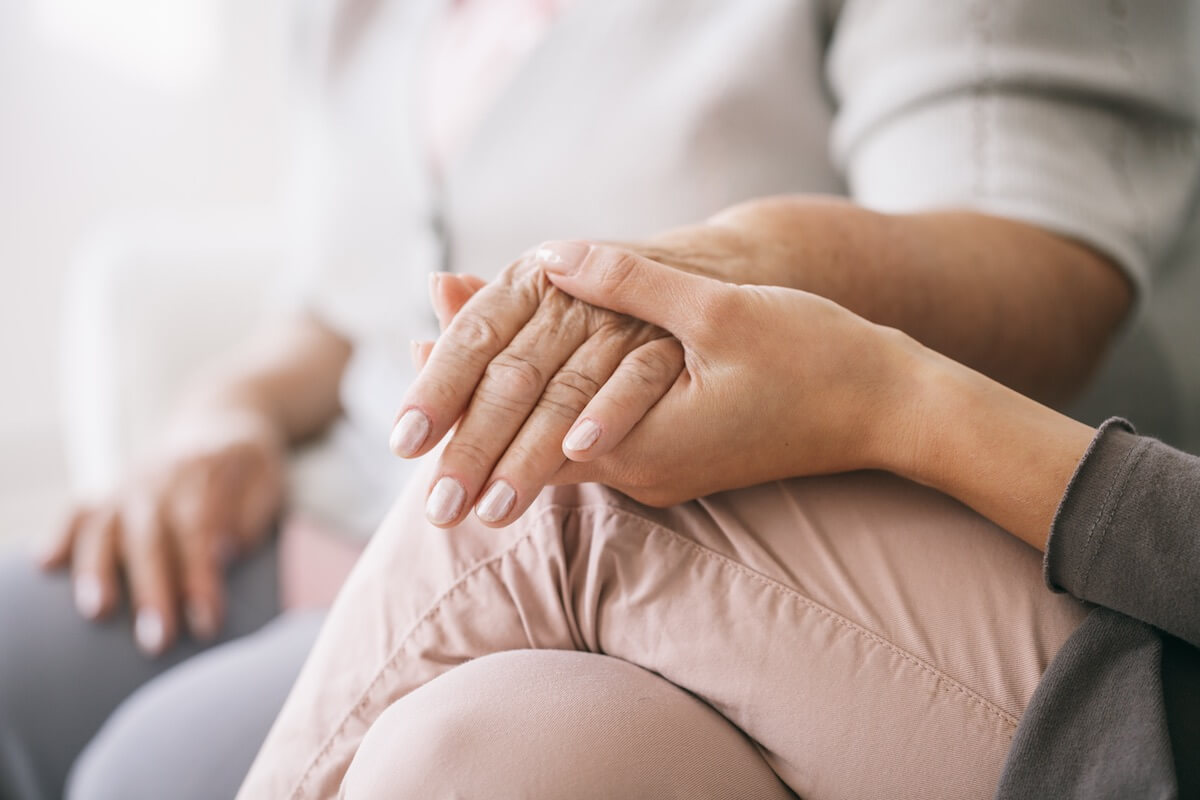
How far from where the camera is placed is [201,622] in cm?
91

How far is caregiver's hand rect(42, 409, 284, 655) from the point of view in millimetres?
900

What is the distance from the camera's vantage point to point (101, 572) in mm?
906

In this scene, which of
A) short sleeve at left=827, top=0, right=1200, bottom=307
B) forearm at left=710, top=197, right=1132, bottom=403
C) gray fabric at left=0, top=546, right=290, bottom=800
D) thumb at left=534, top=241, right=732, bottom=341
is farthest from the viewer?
gray fabric at left=0, top=546, right=290, bottom=800

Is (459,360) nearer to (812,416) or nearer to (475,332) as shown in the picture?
(475,332)

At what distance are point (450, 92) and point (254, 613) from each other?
1.89 feet

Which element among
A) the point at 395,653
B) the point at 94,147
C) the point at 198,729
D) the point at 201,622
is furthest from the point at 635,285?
the point at 94,147

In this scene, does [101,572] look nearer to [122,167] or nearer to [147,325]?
[147,325]

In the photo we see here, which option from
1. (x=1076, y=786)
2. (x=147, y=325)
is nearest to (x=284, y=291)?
(x=147, y=325)

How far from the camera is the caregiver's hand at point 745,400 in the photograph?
49cm

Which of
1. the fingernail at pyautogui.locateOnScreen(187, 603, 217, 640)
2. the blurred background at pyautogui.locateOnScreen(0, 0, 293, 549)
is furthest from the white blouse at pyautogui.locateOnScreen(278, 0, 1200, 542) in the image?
the blurred background at pyautogui.locateOnScreen(0, 0, 293, 549)

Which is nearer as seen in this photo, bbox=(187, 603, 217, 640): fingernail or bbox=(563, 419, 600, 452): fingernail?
bbox=(563, 419, 600, 452): fingernail

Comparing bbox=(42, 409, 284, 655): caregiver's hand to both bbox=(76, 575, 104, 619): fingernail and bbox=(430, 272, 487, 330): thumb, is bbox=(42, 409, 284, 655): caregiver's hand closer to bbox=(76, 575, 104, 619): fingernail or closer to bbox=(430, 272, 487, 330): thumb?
bbox=(76, 575, 104, 619): fingernail

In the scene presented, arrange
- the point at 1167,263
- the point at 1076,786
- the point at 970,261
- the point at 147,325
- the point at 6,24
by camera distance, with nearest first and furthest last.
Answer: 1. the point at 1076,786
2. the point at 970,261
3. the point at 1167,263
4. the point at 147,325
5. the point at 6,24

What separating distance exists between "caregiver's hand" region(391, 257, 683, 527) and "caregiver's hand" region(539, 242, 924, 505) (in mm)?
17
